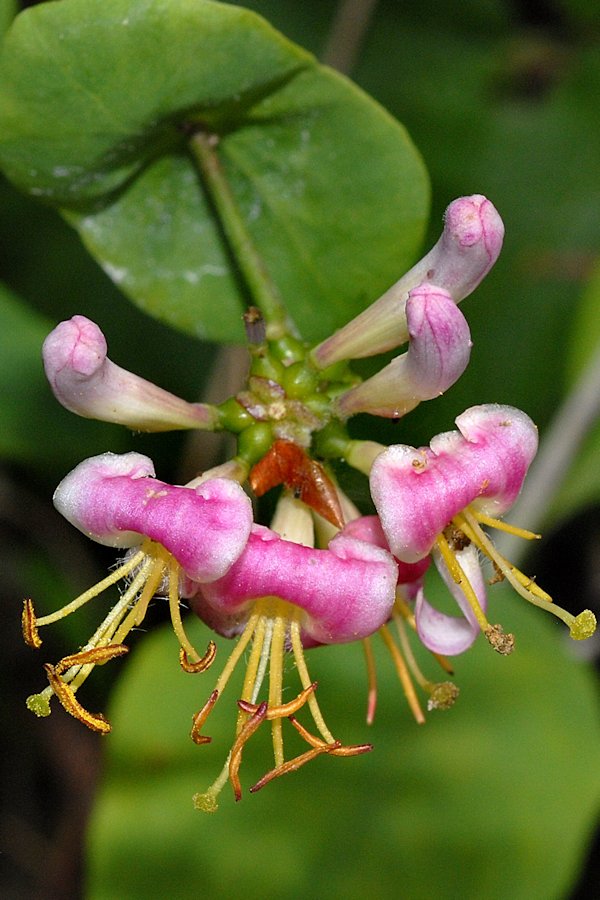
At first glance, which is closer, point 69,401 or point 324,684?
point 69,401

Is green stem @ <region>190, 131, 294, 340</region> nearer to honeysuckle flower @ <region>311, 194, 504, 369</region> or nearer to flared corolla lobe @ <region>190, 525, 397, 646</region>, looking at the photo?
honeysuckle flower @ <region>311, 194, 504, 369</region>

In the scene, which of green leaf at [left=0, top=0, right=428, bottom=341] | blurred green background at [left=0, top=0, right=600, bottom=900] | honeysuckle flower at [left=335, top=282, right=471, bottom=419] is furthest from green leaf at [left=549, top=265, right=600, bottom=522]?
honeysuckle flower at [left=335, top=282, right=471, bottom=419]

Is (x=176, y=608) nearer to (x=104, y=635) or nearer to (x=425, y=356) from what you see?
(x=104, y=635)

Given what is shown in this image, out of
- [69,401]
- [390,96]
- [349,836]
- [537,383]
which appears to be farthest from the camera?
[390,96]

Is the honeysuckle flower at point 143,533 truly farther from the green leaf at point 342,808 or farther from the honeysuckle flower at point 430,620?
the green leaf at point 342,808

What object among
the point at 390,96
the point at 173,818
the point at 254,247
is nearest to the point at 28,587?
the point at 173,818

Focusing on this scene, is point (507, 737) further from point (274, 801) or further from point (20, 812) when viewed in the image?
point (20, 812)

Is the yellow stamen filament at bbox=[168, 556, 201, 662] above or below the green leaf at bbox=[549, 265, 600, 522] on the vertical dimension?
above
